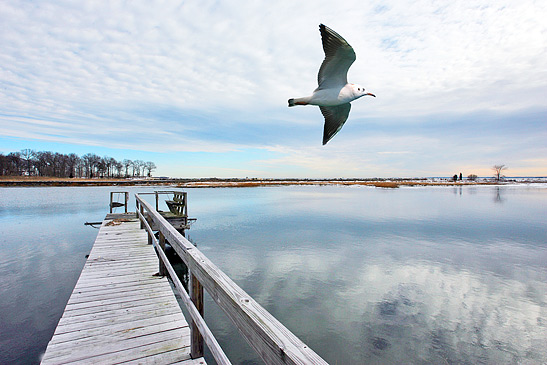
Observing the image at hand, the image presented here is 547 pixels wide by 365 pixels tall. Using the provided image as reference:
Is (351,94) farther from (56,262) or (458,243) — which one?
(458,243)

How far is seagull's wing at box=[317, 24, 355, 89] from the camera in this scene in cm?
329

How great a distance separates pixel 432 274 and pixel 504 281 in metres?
2.14

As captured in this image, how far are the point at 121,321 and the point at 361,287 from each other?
7174mm

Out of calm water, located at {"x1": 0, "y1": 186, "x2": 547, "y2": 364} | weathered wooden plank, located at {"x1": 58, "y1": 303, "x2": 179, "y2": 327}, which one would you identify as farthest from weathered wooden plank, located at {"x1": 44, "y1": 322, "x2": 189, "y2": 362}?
calm water, located at {"x1": 0, "y1": 186, "x2": 547, "y2": 364}

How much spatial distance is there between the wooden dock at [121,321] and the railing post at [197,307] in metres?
0.08

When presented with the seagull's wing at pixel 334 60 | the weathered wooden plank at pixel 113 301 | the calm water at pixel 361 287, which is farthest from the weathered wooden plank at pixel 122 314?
the seagull's wing at pixel 334 60

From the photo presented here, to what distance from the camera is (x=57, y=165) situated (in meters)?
103

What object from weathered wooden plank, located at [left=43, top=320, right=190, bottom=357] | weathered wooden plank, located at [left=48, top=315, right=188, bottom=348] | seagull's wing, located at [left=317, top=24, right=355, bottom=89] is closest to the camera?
weathered wooden plank, located at [left=43, top=320, right=190, bottom=357]

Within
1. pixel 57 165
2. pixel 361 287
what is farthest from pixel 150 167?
pixel 361 287

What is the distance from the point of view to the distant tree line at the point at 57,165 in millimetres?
96250

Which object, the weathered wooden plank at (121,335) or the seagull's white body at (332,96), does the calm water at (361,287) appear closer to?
the weathered wooden plank at (121,335)

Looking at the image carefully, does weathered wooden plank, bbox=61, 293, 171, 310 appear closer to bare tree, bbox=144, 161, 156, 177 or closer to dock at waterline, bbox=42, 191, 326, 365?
dock at waterline, bbox=42, 191, 326, 365

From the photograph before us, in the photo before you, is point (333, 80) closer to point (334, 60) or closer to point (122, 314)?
point (334, 60)

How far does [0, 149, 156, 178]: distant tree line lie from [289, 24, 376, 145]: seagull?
394ft
